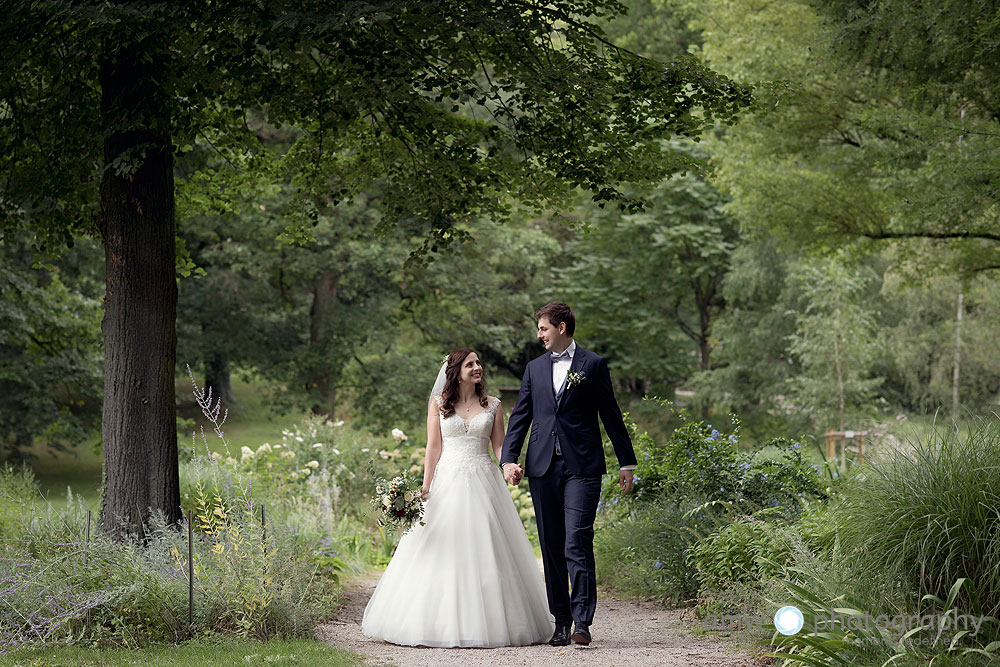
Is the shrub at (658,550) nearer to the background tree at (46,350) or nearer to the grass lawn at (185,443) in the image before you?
the background tree at (46,350)

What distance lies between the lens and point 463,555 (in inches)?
267

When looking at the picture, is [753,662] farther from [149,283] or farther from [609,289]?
[609,289]

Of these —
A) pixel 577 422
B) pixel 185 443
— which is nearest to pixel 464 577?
pixel 577 422

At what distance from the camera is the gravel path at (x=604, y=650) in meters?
5.82

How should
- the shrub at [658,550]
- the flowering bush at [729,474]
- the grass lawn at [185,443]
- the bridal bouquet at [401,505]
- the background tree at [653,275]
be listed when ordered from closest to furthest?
1. the bridal bouquet at [401,505]
2. the shrub at [658,550]
3. the flowering bush at [729,474]
4. the grass lawn at [185,443]
5. the background tree at [653,275]

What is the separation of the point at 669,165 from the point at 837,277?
52.2 feet

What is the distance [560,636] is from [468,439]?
154 cm

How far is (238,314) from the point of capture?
2458cm

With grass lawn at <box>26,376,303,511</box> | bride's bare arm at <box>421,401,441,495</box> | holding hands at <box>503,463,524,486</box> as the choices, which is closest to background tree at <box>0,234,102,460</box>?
grass lawn at <box>26,376,303,511</box>

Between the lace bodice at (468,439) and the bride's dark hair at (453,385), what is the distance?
0.07m

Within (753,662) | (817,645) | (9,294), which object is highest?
(9,294)

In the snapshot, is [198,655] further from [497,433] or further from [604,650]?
[497,433]

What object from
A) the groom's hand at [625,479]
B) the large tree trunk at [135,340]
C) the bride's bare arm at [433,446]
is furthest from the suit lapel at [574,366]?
the large tree trunk at [135,340]

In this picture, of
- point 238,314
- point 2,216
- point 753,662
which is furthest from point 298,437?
point 238,314
